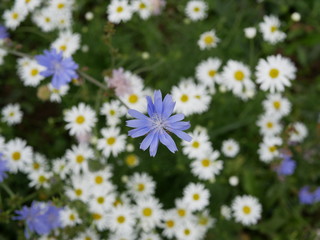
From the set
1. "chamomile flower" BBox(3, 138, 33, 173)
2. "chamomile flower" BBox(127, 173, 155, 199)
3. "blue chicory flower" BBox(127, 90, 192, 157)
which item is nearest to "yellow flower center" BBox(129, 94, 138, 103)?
"chamomile flower" BBox(127, 173, 155, 199)

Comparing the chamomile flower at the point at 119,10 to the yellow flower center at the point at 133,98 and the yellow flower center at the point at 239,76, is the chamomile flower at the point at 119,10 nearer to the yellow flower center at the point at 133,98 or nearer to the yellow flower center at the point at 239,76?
the yellow flower center at the point at 133,98

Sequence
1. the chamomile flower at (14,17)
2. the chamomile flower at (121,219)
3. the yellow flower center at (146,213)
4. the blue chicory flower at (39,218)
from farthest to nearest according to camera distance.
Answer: the chamomile flower at (14,17) < the yellow flower center at (146,213) < the chamomile flower at (121,219) < the blue chicory flower at (39,218)

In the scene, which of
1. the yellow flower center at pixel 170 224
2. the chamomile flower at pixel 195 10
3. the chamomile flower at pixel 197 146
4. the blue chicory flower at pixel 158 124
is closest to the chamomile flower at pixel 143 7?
the chamomile flower at pixel 195 10

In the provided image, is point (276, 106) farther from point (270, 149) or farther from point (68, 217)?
point (68, 217)

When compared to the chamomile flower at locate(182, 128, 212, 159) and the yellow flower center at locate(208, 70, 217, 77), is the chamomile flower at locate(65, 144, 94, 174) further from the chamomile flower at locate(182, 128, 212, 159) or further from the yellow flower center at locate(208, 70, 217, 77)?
the yellow flower center at locate(208, 70, 217, 77)

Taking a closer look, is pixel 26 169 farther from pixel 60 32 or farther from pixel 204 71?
pixel 204 71

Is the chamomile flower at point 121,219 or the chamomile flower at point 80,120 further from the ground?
the chamomile flower at point 80,120

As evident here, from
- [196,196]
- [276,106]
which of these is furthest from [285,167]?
[196,196]
